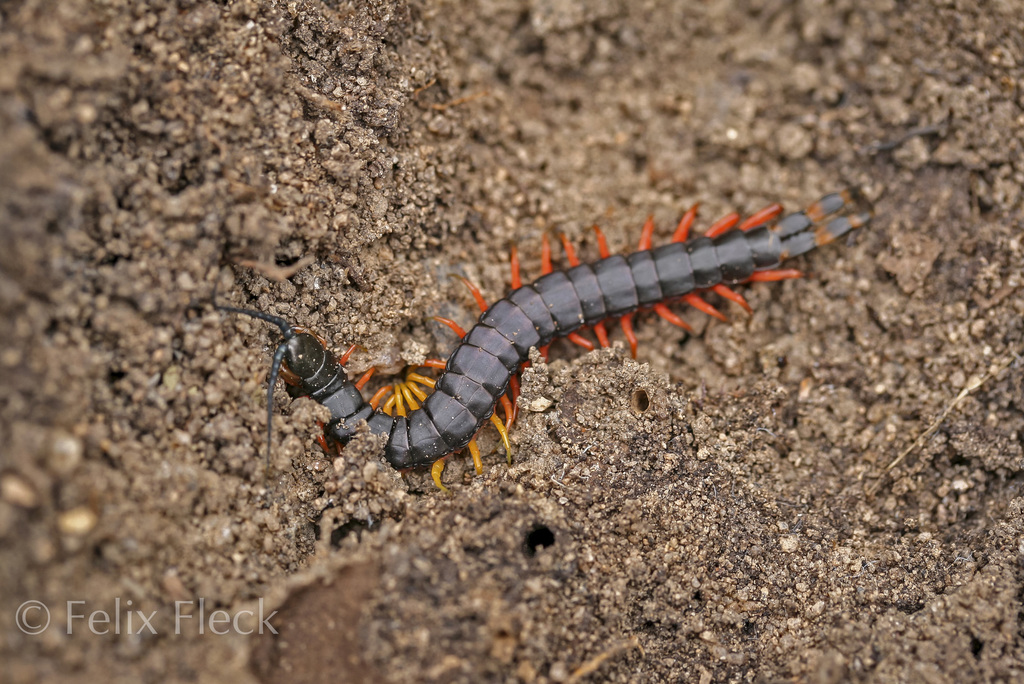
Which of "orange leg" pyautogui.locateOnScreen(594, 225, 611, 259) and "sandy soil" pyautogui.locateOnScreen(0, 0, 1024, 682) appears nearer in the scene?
"sandy soil" pyautogui.locateOnScreen(0, 0, 1024, 682)

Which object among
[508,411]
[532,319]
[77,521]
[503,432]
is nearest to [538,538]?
[503,432]

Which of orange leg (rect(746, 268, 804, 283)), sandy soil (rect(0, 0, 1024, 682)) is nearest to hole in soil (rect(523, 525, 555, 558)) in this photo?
sandy soil (rect(0, 0, 1024, 682))

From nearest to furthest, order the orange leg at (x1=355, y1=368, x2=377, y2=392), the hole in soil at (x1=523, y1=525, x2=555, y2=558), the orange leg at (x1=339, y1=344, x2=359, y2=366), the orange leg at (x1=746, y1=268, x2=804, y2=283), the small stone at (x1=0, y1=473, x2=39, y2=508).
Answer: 1. the small stone at (x1=0, y1=473, x2=39, y2=508)
2. the hole in soil at (x1=523, y1=525, x2=555, y2=558)
3. the orange leg at (x1=339, y1=344, x2=359, y2=366)
4. the orange leg at (x1=355, y1=368, x2=377, y2=392)
5. the orange leg at (x1=746, y1=268, x2=804, y2=283)

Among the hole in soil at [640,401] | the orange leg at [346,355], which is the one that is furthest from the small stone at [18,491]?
the hole in soil at [640,401]

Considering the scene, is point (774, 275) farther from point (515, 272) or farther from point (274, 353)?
point (274, 353)

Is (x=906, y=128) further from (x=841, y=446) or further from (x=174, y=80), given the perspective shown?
(x=174, y=80)

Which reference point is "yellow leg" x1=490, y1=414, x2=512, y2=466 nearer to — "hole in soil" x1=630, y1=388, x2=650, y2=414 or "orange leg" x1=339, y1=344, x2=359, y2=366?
"hole in soil" x1=630, y1=388, x2=650, y2=414
